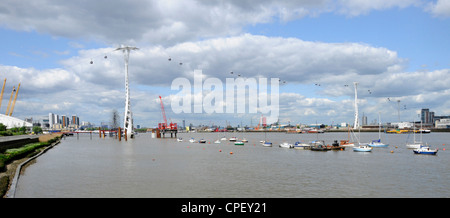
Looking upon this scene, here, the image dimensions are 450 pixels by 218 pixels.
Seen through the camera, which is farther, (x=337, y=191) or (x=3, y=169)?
(x=3, y=169)

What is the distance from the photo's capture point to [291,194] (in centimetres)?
3688

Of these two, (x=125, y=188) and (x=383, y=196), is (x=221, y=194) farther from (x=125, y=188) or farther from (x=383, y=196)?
(x=383, y=196)

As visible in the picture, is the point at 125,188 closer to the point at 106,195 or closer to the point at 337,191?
the point at 106,195

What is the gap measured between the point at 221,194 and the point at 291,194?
24.4ft

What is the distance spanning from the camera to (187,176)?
162 ft

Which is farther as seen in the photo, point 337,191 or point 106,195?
point 337,191

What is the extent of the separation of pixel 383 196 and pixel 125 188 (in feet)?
92.3
